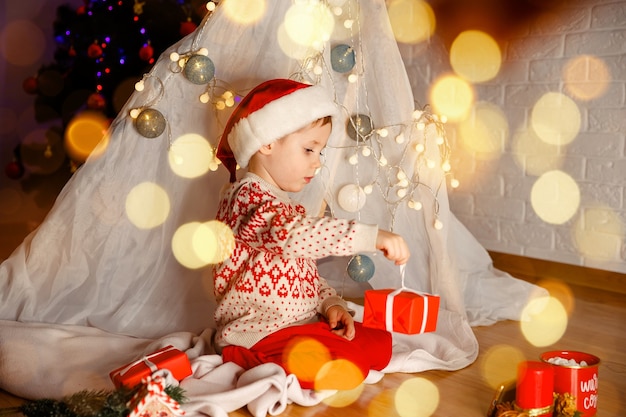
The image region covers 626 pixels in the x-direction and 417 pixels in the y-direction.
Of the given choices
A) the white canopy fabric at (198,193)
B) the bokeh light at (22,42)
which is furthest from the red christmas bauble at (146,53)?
the bokeh light at (22,42)

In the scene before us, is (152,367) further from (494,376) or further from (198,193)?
(494,376)

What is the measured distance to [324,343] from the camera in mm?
1378

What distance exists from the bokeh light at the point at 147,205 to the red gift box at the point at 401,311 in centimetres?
64

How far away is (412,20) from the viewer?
2615 mm

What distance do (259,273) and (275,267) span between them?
3cm

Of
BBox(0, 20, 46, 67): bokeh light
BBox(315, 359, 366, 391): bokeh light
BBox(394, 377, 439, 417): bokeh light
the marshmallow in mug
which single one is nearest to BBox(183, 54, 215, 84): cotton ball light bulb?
BBox(315, 359, 366, 391): bokeh light

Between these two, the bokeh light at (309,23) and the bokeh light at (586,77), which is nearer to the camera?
the bokeh light at (309,23)

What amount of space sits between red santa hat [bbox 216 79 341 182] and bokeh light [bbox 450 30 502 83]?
114 cm

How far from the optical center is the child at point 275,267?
1.36 m

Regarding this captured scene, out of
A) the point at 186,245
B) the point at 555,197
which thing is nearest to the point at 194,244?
the point at 186,245

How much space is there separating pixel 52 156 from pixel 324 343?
208 cm

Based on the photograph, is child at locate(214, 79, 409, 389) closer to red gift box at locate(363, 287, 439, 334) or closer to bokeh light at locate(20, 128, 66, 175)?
red gift box at locate(363, 287, 439, 334)

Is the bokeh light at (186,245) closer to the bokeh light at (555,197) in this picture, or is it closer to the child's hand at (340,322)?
the child's hand at (340,322)

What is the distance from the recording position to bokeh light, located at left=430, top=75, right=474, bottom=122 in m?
2.47
